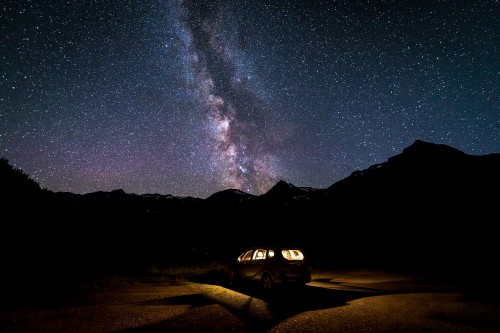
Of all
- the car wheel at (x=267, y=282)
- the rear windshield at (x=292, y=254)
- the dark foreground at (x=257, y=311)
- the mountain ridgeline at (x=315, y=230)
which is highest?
the mountain ridgeline at (x=315, y=230)

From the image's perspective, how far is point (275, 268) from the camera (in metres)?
12.1

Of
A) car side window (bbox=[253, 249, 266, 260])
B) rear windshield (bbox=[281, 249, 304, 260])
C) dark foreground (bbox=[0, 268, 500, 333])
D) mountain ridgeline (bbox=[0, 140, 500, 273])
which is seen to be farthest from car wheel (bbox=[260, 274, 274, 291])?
mountain ridgeline (bbox=[0, 140, 500, 273])

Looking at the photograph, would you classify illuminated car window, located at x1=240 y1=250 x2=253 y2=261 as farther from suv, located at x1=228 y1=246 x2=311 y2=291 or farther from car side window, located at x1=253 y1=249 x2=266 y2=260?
car side window, located at x1=253 y1=249 x2=266 y2=260

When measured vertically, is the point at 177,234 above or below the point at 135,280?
above

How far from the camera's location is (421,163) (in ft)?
472

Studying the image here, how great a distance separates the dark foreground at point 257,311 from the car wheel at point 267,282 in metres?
0.31

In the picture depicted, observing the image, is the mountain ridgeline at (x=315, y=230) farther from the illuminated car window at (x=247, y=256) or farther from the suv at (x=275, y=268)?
the suv at (x=275, y=268)

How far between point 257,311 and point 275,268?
352cm

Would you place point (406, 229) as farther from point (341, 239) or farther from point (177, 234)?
point (177, 234)

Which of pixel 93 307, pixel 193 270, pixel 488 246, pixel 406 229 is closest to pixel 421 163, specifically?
pixel 406 229

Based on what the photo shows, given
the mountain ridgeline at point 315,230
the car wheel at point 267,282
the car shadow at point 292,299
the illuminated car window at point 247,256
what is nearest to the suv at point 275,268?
the car wheel at point 267,282

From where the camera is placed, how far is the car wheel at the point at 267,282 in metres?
12.1

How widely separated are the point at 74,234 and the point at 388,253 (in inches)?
1083

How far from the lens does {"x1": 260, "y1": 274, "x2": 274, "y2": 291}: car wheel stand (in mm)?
12130
